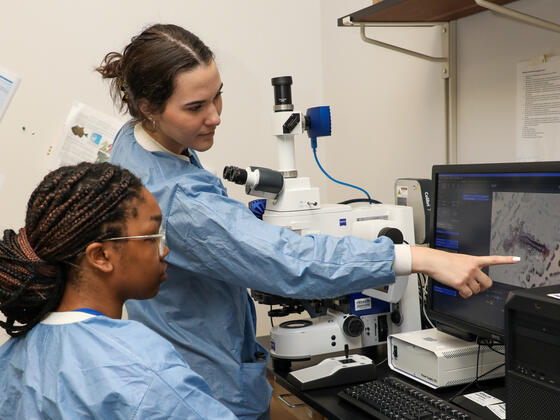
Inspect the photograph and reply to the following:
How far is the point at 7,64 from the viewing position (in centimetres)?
221

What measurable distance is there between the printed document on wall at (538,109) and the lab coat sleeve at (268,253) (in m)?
0.65

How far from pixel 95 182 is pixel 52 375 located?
0.29 meters

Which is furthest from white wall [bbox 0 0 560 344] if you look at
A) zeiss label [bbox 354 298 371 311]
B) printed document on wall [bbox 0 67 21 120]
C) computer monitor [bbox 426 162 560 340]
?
zeiss label [bbox 354 298 371 311]

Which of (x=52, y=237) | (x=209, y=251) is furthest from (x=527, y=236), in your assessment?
(x=52, y=237)

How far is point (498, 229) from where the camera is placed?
49.4 inches

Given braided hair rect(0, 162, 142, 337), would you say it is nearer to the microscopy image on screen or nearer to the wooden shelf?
the microscopy image on screen

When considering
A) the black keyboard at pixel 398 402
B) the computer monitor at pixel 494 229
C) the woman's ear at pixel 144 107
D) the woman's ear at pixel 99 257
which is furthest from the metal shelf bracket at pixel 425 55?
the woman's ear at pixel 99 257

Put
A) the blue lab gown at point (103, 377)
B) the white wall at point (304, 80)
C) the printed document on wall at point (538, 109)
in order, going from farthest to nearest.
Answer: the white wall at point (304, 80) < the printed document on wall at point (538, 109) < the blue lab gown at point (103, 377)

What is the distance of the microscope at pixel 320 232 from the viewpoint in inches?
60.4

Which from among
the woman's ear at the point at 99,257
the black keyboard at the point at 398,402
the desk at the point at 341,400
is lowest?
the desk at the point at 341,400

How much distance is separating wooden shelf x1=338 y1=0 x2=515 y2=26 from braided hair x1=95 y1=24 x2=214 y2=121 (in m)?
0.57

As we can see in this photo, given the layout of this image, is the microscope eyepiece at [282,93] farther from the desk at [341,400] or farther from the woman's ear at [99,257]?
the woman's ear at [99,257]

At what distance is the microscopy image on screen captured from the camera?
114 cm

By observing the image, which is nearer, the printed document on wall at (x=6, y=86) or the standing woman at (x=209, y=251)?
the standing woman at (x=209, y=251)
